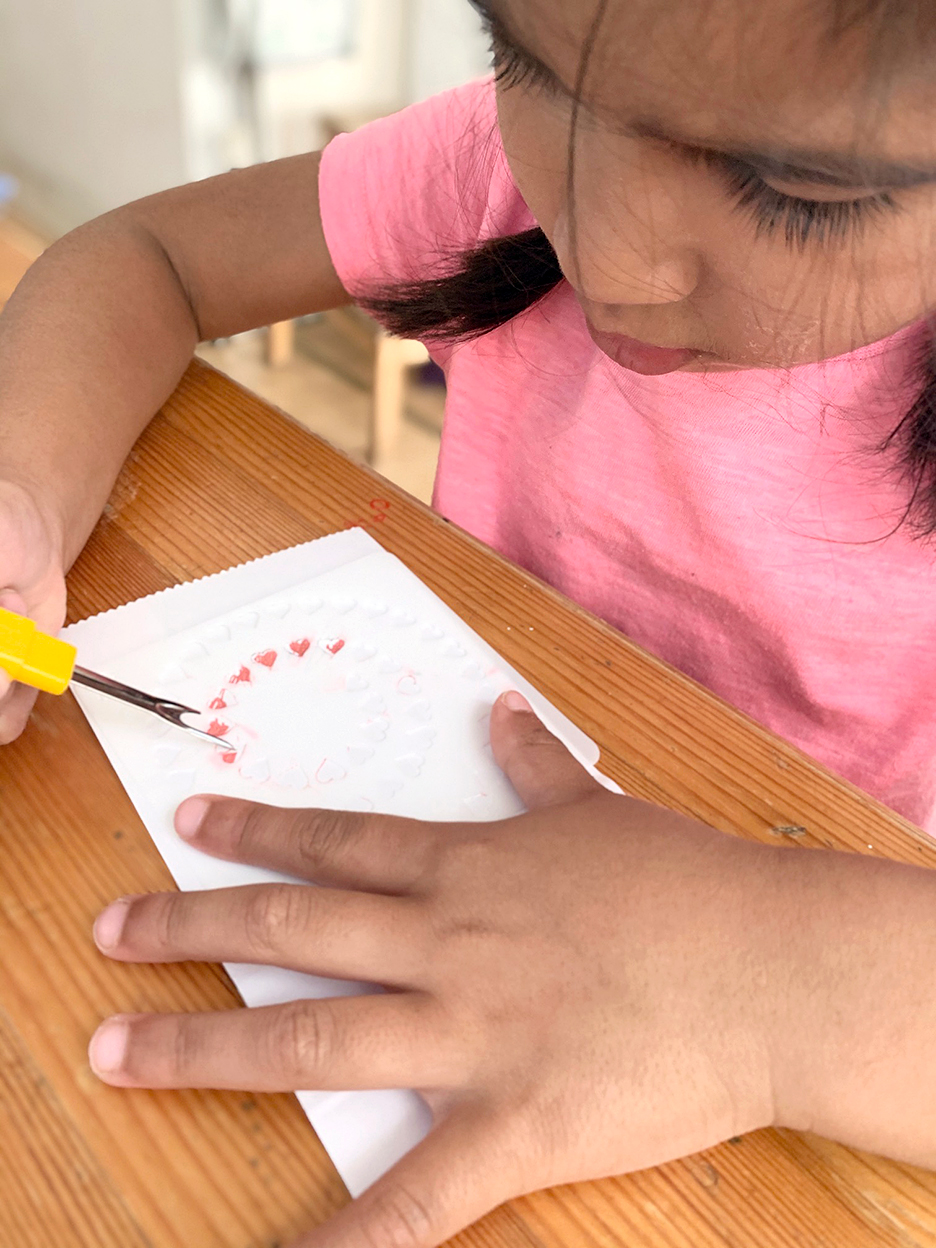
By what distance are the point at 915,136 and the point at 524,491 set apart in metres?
0.47

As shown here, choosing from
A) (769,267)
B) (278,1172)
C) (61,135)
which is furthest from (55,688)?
(61,135)

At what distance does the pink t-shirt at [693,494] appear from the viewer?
23.7 inches

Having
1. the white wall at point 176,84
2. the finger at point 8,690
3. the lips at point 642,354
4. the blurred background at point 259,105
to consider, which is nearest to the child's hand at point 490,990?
the finger at point 8,690

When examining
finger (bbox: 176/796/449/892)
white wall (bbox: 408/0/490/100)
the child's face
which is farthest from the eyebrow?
white wall (bbox: 408/0/490/100)

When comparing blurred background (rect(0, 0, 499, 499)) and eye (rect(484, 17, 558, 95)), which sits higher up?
eye (rect(484, 17, 558, 95))

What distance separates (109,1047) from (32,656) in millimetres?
156

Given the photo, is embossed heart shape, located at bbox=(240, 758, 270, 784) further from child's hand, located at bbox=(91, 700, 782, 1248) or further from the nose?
the nose

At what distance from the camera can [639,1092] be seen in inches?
12.7

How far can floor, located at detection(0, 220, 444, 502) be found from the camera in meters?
1.83

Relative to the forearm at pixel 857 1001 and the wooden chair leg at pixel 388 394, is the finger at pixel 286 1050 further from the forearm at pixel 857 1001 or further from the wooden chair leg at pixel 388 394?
the wooden chair leg at pixel 388 394

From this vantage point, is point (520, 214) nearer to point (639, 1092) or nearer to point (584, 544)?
point (584, 544)

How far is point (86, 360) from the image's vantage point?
579mm

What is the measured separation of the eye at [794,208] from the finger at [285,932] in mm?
252

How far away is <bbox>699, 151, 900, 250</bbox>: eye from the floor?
55.5 inches
